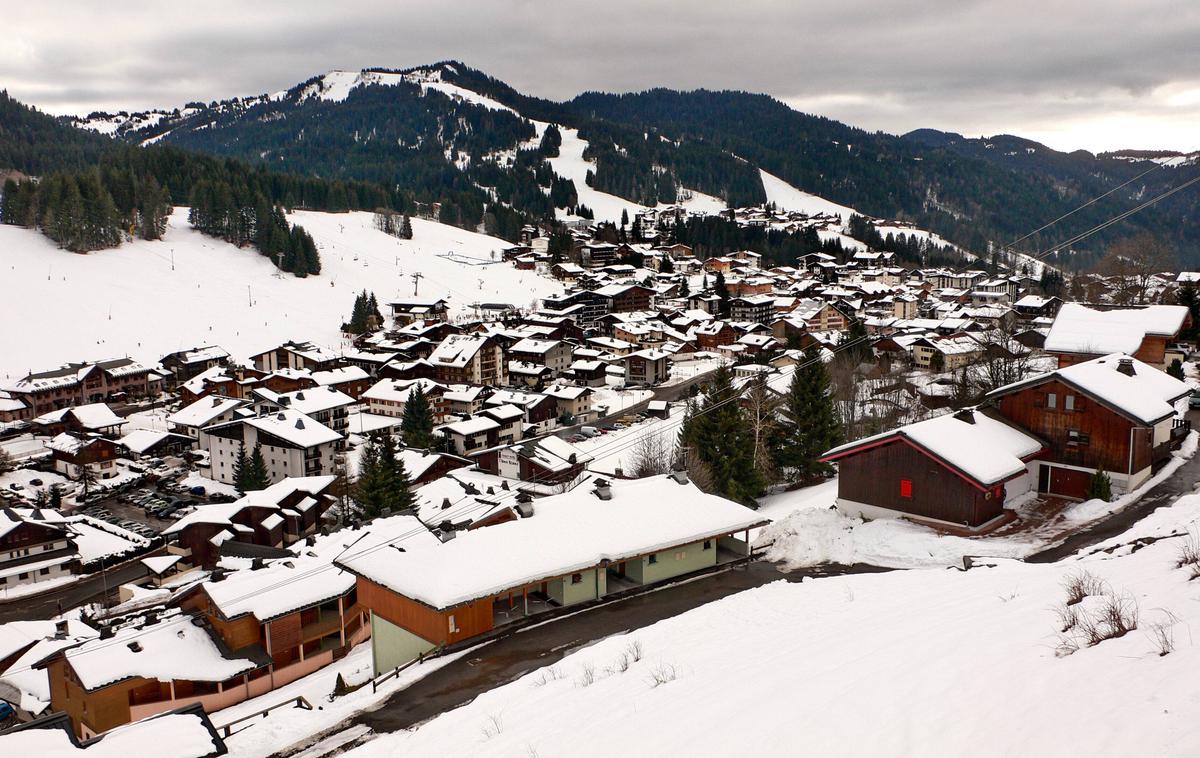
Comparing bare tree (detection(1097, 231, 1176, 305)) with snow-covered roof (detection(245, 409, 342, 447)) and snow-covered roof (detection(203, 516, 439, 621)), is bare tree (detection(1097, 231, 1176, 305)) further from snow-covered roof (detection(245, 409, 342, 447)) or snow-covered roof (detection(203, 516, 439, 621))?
snow-covered roof (detection(245, 409, 342, 447))

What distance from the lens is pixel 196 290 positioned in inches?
3159

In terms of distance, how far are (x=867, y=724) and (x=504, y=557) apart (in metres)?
8.82

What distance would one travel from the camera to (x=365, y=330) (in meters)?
72.8

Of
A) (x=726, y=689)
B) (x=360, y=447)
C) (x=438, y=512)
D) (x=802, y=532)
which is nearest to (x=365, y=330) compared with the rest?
(x=360, y=447)

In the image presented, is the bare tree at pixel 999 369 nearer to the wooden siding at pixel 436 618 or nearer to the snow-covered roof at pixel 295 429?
the wooden siding at pixel 436 618

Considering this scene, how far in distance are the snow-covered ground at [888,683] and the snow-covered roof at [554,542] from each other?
285 centimetres

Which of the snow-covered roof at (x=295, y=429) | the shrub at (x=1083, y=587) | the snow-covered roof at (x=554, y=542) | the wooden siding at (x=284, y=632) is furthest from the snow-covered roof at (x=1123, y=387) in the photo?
the snow-covered roof at (x=295, y=429)

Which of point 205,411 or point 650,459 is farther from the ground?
point 650,459

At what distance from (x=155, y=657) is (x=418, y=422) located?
2738cm

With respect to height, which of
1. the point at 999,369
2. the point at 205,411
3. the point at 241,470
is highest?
the point at 999,369

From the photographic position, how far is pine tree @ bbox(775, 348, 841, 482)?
27391 millimetres

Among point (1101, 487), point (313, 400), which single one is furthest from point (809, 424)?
point (313, 400)

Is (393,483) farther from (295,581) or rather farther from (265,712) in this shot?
(265,712)

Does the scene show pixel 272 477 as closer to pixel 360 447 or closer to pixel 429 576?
pixel 360 447
